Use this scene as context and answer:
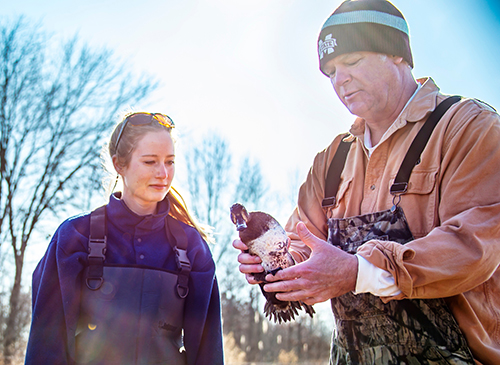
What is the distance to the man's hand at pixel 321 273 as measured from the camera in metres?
1.96

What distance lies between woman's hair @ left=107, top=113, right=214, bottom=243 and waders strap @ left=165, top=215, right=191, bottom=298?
0.41 feet

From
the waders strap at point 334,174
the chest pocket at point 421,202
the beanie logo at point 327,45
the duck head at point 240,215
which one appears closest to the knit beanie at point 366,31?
the beanie logo at point 327,45

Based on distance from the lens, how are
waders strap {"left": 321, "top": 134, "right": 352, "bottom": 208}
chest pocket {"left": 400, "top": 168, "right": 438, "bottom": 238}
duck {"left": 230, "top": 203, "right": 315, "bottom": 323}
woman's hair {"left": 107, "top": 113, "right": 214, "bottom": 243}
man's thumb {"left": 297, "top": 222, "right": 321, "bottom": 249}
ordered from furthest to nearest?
woman's hair {"left": 107, "top": 113, "right": 214, "bottom": 243} < waders strap {"left": 321, "top": 134, "right": 352, "bottom": 208} < duck {"left": 230, "top": 203, "right": 315, "bottom": 323} < chest pocket {"left": 400, "top": 168, "right": 438, "bottom": 238} < man's thumb {"left": 297, "top": 222, "right": 321, "bottom": 249}

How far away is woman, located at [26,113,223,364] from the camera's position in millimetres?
2400

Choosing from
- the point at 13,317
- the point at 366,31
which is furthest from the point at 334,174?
the point at 13,317

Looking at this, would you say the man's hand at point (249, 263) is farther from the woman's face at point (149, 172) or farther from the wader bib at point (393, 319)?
the woman's face at point (149, 172)

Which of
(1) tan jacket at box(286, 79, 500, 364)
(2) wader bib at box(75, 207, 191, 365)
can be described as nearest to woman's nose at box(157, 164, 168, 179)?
(2) wader bib at box(75, 207, 191, 365)

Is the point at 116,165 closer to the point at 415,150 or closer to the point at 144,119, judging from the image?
the point at 144,119

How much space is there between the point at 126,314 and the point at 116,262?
0.32 metres

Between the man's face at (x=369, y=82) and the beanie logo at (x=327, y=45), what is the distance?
0.07 metres

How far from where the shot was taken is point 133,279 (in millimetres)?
2535

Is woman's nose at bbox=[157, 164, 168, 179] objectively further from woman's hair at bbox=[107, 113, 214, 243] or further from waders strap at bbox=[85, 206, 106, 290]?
waders strap at bbox=[85, 206, 106, 290]

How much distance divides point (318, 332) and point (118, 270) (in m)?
23.5

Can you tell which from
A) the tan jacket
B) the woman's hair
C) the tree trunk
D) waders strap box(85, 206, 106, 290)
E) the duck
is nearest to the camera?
the tan jacket
